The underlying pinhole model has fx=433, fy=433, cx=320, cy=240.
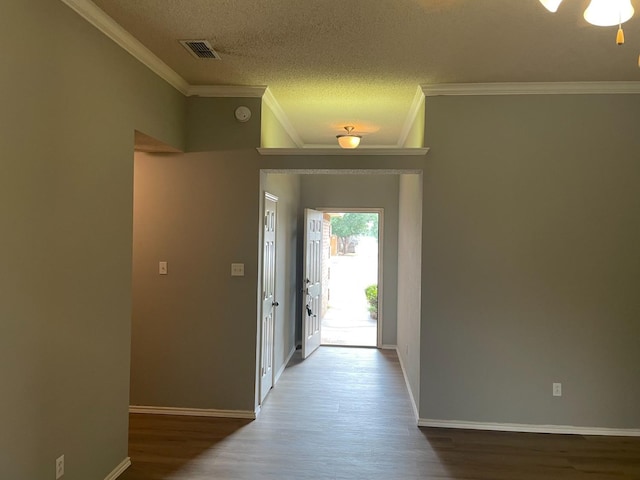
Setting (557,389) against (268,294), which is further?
(268,294)

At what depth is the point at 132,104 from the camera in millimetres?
2865

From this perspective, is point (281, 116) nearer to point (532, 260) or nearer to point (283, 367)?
→ point (532, 260)

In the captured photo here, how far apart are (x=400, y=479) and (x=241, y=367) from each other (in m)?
1.56

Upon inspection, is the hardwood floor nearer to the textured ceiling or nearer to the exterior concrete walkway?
the textured ceiling

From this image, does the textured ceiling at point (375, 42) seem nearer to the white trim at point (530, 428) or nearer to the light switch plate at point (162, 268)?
the light switch plate at point (162, 268)

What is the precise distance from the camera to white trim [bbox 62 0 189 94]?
7.52ft

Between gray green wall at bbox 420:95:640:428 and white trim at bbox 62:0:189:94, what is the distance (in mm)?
2073

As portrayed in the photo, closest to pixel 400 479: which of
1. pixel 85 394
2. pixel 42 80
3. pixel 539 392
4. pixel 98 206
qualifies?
pixel 539 392

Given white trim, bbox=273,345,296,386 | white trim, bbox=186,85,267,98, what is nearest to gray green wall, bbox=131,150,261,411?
white trim, bbox=186,85,267,98

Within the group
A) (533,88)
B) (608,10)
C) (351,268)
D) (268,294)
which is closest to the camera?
(608,10)

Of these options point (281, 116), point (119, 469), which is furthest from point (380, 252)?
point (119, 469)

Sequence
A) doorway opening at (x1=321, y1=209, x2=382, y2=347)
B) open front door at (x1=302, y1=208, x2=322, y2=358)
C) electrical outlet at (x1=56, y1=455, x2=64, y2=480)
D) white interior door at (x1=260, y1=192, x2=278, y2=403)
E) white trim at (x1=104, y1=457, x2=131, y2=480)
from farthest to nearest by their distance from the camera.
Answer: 1. doorway opening at (x1=321, y1=209, x2=382, y2=347)
2. open front door at (x1=302, y1=208, x2=322, y2=358)
3. white interior door at (x1=260, y1=192, x2=278, y2=403)
4. white trim at (x1=104, y1=457, x2=131, y2=480)
5. electrical outlet at (x1=56, y1=455, x2=64, y2=480)

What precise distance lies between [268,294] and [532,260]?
233 centimetres

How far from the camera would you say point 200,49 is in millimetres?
2881
